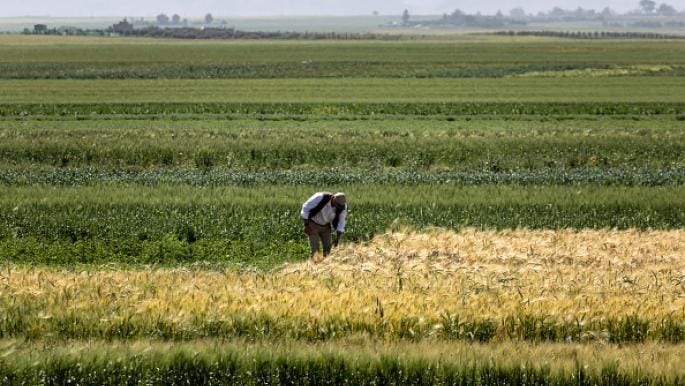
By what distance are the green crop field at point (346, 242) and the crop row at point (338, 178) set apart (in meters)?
0.14

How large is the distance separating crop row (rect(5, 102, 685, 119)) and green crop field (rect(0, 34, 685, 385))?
242mm

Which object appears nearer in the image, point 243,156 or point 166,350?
point 166,350

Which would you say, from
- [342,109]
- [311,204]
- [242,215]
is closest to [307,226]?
[311,204]

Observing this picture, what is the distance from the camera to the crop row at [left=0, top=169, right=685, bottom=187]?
3138 centimetres

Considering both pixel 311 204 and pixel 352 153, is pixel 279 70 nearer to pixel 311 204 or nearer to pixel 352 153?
pixel 352 153

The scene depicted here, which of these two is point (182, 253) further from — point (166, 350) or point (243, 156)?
point (243, 156)

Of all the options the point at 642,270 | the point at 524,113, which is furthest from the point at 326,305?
the point at 524,113

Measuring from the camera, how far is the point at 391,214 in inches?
1039

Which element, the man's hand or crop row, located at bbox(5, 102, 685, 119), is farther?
crop row, located at bbox(5, 102, 685, 119)

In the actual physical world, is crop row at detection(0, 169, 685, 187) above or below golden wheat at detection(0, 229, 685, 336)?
below

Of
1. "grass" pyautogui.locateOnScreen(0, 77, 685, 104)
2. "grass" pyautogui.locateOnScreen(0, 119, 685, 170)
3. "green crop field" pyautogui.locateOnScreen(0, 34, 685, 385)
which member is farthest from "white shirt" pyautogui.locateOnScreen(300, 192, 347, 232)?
"grass" pyautogui.locateOnScreen(0, 77, 685, 104)

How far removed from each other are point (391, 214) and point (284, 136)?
50.4ft

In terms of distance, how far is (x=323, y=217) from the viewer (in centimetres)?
2088

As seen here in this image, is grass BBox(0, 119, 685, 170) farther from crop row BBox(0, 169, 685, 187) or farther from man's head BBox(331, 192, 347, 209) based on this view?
man's head BBox(331, 192, 347, 209)
